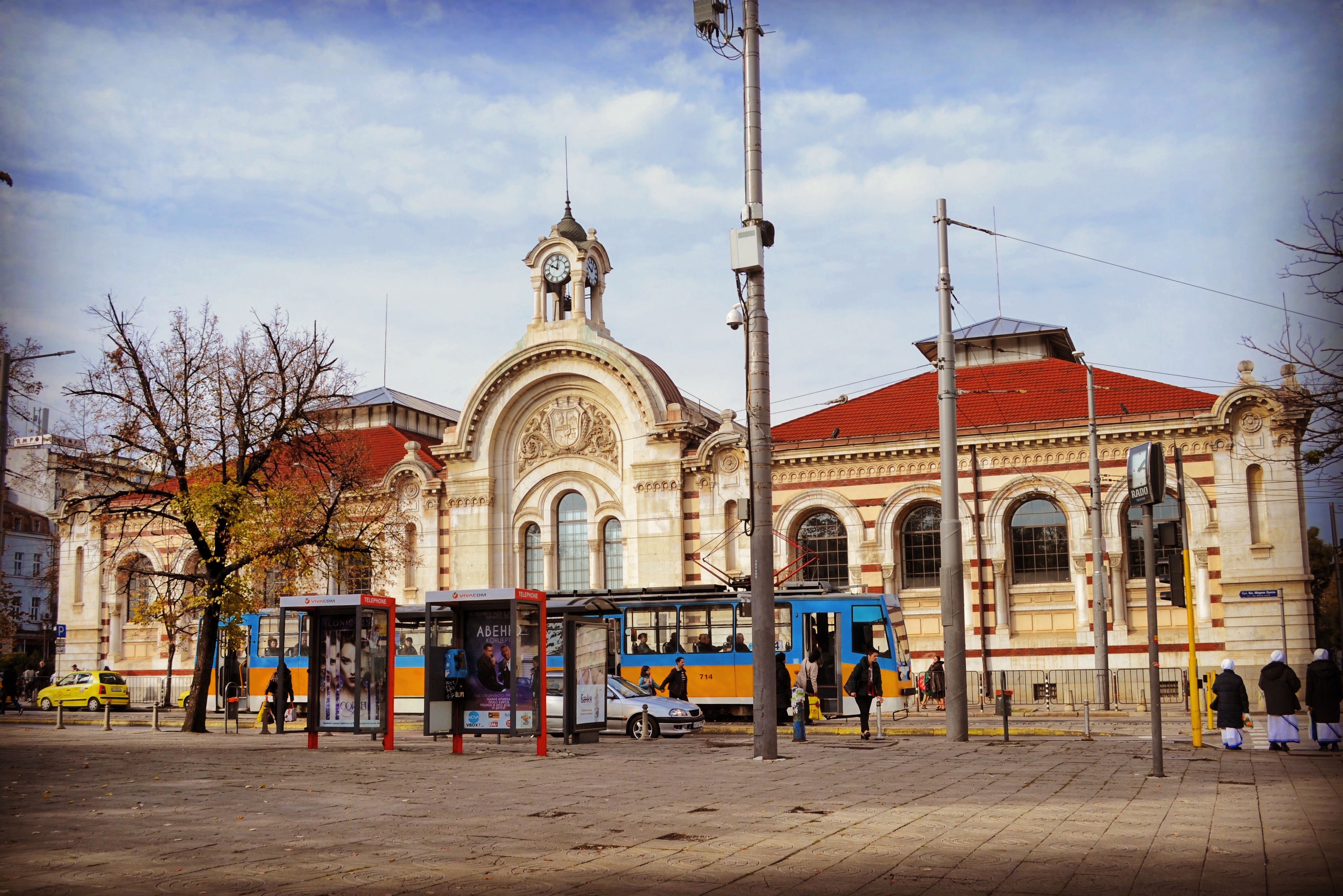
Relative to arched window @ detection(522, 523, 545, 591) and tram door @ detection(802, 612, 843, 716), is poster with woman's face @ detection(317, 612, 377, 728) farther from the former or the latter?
arched window @ detection(522, 523, 545, 591)

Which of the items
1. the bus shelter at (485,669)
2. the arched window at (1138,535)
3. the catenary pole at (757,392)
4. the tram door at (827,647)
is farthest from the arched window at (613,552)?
the catenary pole at (757,392)

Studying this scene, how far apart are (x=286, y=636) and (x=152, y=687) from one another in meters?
18.7

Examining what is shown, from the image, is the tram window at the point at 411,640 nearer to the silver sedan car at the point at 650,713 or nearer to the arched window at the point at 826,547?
the silver sedan car at the point at 650,713

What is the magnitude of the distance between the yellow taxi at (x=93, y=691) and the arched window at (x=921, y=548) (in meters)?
29.0

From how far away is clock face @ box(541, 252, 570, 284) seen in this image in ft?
153

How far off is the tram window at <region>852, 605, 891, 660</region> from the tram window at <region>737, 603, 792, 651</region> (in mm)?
1655

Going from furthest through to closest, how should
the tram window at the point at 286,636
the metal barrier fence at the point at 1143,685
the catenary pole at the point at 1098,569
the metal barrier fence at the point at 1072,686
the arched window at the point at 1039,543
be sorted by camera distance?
the arched window at the point at 1039,543
the tram window at the point at 286,636
the metal barrier fence at the point at 1072,686
the metal barrier fence at the point at 1143,685
the catenary pole at the point at 1098,569

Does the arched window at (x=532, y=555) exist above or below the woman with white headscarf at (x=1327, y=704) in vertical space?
above

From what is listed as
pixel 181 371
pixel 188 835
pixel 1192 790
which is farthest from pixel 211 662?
pixel 1192 790

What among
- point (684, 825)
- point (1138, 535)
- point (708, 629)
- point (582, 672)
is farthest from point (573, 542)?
point (684, 825)

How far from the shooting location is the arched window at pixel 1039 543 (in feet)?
128

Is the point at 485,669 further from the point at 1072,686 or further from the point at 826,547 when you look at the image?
the point at 1072,686

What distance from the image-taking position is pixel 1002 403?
4175 centimetres

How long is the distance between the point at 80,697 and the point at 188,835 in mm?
38768
